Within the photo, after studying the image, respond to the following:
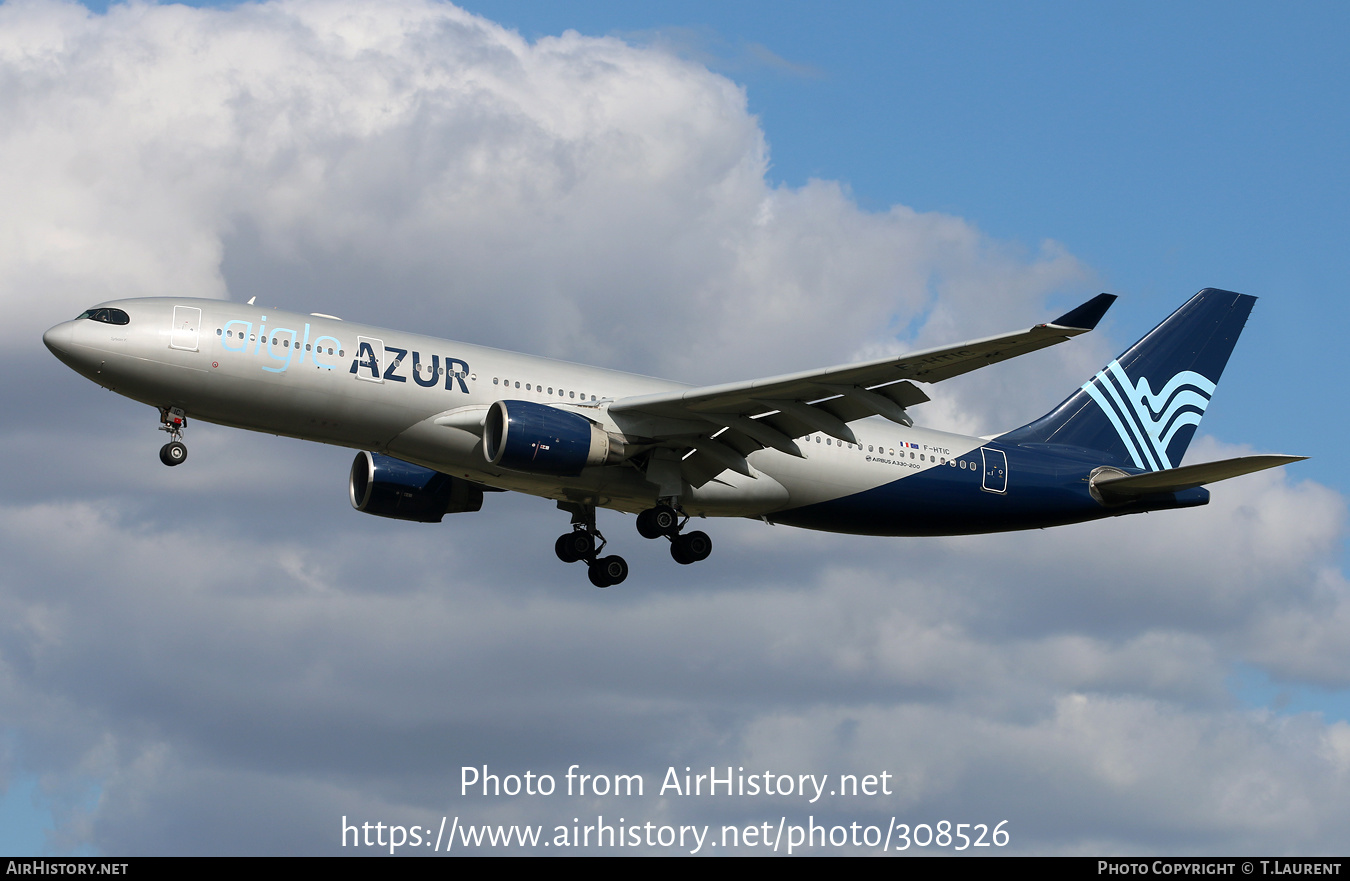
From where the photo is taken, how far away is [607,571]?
38.8 meters

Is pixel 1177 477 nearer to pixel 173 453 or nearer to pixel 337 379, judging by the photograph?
pixel 337 379

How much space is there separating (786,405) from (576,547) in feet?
27.8

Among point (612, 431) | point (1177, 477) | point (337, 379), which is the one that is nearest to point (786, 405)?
point (612, 431)

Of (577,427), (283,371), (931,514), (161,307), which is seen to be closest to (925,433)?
(931,514)

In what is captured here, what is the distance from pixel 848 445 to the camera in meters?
37.7

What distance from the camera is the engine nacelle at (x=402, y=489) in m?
39.1

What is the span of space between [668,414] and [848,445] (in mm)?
5741

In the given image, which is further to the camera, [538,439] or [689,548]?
[689,548]

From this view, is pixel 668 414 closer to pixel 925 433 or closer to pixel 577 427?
pixel 577 427

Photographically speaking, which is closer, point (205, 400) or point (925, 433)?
point (205, 400)

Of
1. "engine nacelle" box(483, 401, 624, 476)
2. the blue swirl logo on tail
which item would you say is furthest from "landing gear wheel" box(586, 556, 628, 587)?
the blue swirl logo on tail
